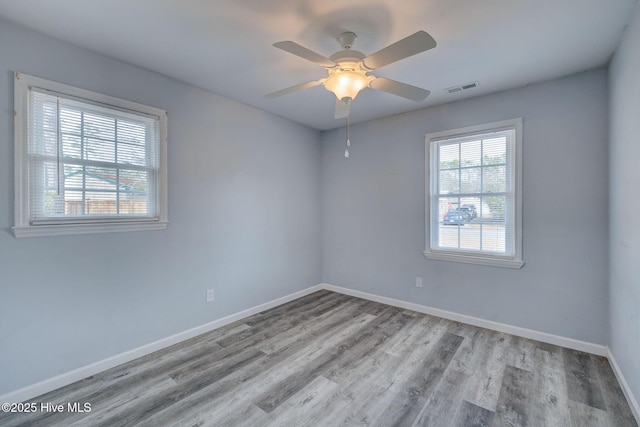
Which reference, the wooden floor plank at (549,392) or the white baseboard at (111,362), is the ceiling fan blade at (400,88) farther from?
the white baseboard at (111,362)

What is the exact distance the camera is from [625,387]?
199 centimetres

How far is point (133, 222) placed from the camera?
2.47 meters

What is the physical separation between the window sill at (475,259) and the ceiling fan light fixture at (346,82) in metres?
2.27

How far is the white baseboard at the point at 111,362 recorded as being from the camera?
196cm

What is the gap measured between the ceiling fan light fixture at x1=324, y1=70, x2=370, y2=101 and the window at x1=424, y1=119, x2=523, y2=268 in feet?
5.92

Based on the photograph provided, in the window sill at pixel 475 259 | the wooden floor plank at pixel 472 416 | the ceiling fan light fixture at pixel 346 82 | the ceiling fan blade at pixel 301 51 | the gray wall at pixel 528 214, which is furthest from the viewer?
the window sill at pixel 475 259

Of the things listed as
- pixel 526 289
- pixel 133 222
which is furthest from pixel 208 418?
pixel 526 289

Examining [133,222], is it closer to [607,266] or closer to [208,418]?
[208,418]

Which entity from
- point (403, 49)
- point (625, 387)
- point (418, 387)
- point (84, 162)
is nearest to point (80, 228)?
point (84, 162)

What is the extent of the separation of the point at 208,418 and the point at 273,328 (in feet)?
4.37

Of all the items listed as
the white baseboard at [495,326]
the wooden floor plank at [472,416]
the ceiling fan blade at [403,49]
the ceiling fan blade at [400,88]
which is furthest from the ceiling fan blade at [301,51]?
the white baseboard at [495,326]

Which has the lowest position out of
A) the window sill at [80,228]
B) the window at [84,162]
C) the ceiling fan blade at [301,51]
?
the window sill at [80,228]

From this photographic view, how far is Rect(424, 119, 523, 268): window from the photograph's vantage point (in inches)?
116

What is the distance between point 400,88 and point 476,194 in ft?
5.87
